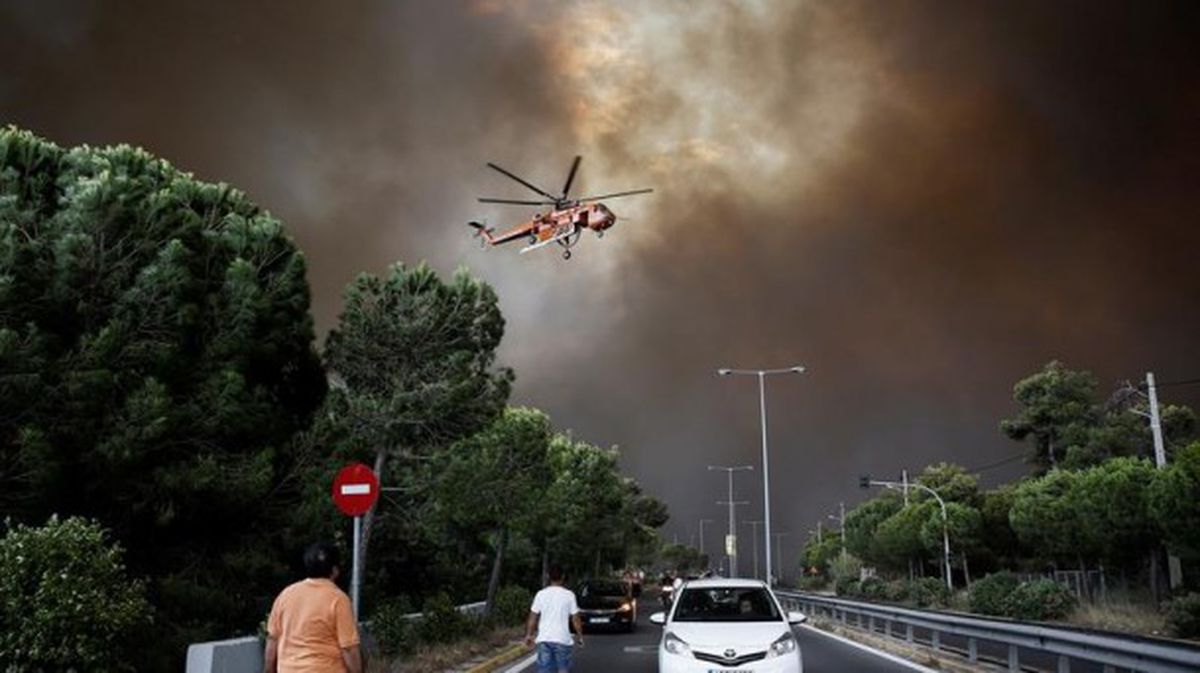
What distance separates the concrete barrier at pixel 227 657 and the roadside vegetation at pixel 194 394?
2.70ft

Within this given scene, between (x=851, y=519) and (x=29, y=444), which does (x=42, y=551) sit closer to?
(x=29, y=444)

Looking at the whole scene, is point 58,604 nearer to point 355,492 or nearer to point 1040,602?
point 355,492

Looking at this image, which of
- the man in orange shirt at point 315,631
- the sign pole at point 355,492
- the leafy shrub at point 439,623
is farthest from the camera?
the leafy shrub at point 439,623

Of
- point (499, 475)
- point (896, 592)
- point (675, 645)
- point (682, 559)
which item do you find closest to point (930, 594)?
point (896, 592)

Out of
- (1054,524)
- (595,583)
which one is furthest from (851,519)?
(595,583)

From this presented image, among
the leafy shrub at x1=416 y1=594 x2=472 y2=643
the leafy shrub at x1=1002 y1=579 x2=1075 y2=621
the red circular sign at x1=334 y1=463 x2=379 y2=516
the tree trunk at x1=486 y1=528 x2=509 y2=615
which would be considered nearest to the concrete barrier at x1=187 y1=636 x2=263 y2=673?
the red circular sign at x1=334 y1=463 x2=379 y2=516

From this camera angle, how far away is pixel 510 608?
30234 mm

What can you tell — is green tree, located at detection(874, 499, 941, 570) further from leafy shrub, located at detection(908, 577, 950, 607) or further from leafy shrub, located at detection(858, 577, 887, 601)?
leafy shrub, located at detection(908, 577, 950, 607)

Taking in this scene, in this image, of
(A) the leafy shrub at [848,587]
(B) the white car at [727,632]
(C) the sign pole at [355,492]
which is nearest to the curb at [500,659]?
(B) the white car at [727,632]

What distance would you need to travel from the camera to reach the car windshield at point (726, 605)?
13.7 m

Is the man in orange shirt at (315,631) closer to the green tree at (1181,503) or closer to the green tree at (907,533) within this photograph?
the green tree at (1181,503)

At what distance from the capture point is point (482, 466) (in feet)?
81.0

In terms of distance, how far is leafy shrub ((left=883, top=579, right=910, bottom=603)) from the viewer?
5350 cm

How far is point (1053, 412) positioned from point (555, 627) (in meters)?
69.8
